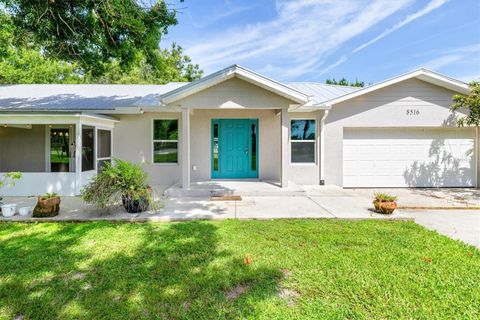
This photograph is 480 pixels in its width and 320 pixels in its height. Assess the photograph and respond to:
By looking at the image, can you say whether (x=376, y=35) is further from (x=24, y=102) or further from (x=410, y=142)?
(x=24, y=102)

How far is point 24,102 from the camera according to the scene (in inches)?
407

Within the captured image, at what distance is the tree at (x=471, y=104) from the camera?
28.1ft

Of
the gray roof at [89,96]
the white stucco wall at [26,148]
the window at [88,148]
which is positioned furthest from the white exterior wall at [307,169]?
the white stucco wall at [26,148]

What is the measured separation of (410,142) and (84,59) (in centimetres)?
1271

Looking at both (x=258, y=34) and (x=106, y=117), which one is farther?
(x=258, y=34)

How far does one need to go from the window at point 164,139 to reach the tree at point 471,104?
10.7 metres

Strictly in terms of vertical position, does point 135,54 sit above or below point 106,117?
above

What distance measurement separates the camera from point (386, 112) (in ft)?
31.7

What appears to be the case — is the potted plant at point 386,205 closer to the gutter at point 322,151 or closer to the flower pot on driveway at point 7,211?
the gutter at point 322,151

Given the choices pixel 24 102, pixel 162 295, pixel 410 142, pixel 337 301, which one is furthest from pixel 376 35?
pixel 24 102

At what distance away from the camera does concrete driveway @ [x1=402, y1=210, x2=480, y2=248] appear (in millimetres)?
4793

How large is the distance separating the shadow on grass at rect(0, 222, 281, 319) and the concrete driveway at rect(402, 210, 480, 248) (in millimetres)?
4081

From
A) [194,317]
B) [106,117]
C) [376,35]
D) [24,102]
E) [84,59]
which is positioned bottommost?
[194,317]

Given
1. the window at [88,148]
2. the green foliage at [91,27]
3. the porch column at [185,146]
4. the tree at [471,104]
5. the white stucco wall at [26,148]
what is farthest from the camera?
the white stucco wall at [26,148]
